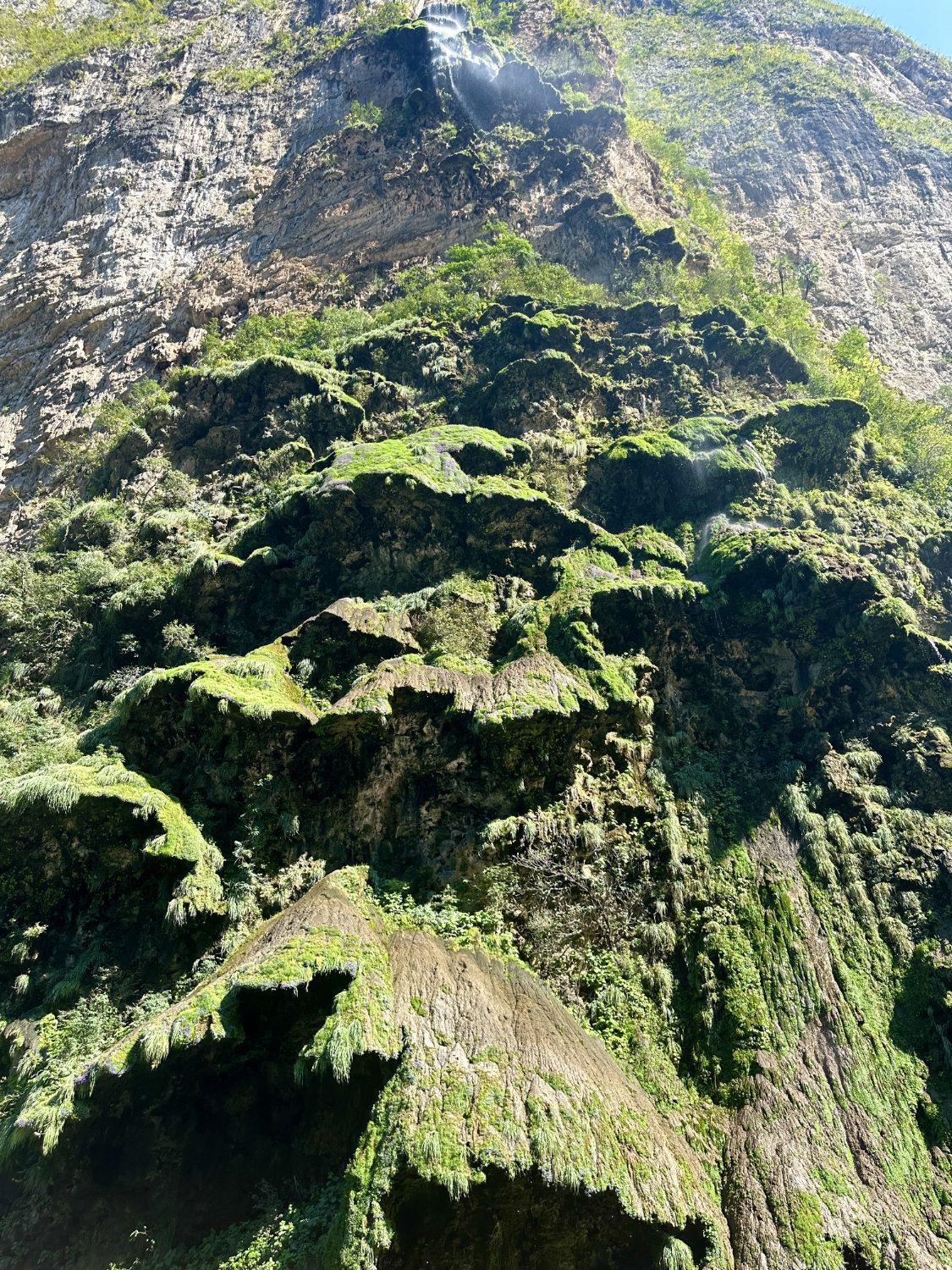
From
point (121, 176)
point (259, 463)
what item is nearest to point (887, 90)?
point (121, 176)

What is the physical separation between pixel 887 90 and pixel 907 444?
4663cm

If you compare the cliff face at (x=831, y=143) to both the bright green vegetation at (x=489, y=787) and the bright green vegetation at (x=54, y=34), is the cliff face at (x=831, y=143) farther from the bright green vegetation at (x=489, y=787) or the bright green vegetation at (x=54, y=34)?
the bright green vegetation at (x=54, y=34)

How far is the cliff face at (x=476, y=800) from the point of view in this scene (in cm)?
914

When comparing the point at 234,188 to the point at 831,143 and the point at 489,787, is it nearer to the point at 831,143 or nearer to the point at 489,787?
the point at 489,787

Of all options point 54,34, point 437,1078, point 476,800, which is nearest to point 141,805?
point 476,800

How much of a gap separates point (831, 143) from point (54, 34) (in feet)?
166

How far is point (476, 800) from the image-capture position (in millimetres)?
12570

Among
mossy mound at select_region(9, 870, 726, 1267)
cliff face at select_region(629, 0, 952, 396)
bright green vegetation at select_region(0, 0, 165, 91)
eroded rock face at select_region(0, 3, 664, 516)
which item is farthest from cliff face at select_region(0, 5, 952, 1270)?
bright green vegetation at select_region(0, 0, 165, 91)

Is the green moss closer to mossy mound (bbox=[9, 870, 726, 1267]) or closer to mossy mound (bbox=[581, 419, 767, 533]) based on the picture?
mossy mound (bbox=[9, 870, 726, 1267])

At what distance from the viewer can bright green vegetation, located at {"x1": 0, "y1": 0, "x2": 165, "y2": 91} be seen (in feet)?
125

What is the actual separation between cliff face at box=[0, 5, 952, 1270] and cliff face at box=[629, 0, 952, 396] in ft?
41.4

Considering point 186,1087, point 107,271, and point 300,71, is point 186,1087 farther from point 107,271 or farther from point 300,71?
point 300,71

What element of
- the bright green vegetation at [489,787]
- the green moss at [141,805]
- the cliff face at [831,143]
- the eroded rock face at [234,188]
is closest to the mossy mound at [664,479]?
the bright green vegetation at [489,787]

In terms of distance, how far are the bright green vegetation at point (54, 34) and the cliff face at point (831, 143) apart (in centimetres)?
3529
